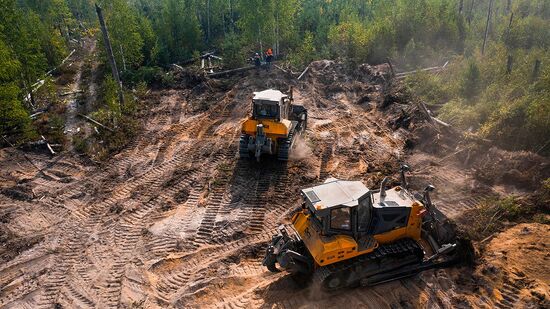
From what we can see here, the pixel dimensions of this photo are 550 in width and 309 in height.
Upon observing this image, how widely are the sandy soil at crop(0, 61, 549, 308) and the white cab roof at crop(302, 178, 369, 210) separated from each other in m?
2.00

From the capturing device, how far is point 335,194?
7.60m

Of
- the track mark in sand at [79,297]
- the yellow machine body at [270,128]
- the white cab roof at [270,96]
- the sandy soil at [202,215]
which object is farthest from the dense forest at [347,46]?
the track mark in sand at [79,297]

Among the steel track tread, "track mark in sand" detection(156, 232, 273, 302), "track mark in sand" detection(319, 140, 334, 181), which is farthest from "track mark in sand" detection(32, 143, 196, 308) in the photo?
the steel track tread

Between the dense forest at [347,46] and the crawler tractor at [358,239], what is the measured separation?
6216 millimetres

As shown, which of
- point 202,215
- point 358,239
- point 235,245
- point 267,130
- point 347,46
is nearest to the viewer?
point 358,239

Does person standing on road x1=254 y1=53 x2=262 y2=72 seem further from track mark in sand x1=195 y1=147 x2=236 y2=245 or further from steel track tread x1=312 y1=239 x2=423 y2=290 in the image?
steel track tread x1=312 y1=239 x2=423 y2=290

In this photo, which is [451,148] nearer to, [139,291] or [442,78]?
[442,78]

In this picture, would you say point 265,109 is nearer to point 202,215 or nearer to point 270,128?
point 270,128

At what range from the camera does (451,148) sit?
1330 cm

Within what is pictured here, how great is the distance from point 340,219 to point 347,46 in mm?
19661

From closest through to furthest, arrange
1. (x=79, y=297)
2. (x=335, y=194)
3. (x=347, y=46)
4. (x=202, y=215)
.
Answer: (x=335, y=194) < (x=79, y=297) < (x=202, y=215) < (x=347, y=46)

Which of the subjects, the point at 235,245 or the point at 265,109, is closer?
the point at 235,245

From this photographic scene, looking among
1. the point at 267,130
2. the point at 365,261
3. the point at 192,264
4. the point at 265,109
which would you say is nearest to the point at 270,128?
the point at 267,130

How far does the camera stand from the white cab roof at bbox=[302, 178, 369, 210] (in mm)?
7328
